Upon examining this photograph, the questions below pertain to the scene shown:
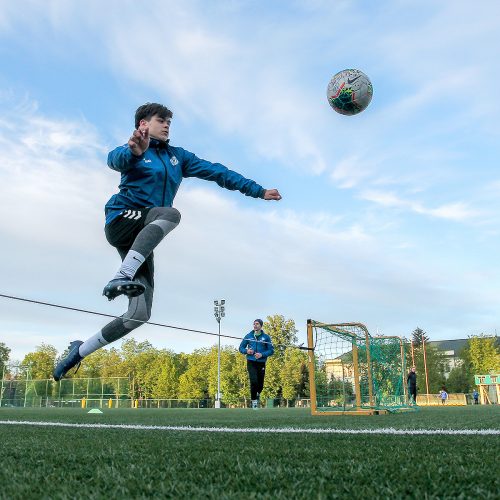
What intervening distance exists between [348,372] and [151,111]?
962cm

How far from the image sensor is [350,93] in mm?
7395

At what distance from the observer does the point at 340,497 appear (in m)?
1.89

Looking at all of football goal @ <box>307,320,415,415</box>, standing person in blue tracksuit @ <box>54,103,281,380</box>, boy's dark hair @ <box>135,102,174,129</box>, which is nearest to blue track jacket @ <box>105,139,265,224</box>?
standing person in blue tracksuit @ <box>54,103,281,380</box>

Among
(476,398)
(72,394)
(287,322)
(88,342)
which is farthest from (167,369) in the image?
(88,342)

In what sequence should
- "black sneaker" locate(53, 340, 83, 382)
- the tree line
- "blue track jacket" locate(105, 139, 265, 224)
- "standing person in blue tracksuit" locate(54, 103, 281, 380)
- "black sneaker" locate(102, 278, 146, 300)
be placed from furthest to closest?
the tree line < "black sneaker" locate(53, 340, 83, 382) < "blue track jacket" locate(105, 139, 265, 224) < "standing person in blue tracksuit" locate(54, 103, 281, 380) < "black sneaker" locate(102, 278, 146, 300)

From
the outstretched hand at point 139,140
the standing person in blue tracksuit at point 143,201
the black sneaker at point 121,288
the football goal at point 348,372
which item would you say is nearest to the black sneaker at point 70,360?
the standing person in blue tracksuit at point 143,201

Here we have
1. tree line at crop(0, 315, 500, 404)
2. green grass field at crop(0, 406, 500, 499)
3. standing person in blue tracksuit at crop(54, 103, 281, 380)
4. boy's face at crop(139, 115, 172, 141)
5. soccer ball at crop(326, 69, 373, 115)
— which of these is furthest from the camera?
tree line at crop(0, 315, 500, 404)

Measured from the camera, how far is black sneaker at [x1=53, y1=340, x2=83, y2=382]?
555cm

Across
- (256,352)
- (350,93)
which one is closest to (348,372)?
(256,352)

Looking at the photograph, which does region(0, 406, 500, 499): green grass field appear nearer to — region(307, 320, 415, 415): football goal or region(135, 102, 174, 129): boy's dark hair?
region(135, 102, 174, 129): boy's dark hair

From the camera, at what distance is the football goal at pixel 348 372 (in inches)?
454

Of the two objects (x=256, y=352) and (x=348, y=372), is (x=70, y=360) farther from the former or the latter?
(x=348, y=372)

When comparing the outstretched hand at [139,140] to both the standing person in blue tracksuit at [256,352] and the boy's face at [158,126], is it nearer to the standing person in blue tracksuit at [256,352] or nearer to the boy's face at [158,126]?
the boy's face at [158,126]

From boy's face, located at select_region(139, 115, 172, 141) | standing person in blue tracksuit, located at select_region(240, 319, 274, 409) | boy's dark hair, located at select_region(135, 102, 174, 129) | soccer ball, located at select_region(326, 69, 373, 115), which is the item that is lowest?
standing person in blue tracksuit, located at select_region(240, 319, 274, 409)
